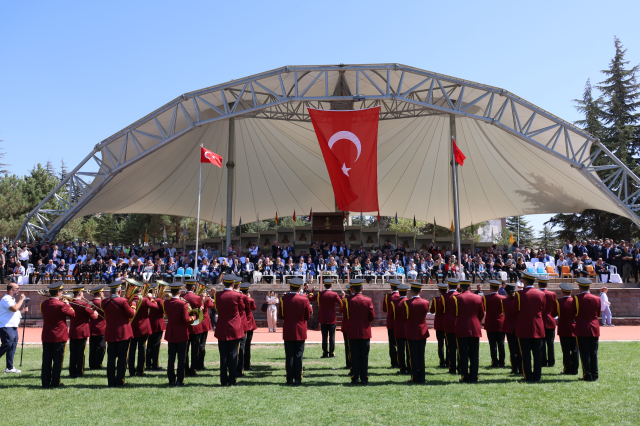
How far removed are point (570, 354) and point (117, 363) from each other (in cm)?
788

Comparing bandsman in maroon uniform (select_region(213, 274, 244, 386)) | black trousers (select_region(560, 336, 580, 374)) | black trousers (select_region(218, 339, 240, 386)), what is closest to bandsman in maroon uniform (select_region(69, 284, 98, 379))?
bandsman in maroon uniform (select_region(213, 274, 244, 386))

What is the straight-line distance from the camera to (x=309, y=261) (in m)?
20.8

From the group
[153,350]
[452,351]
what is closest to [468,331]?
[452,351]

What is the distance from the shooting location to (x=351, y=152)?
19703mm

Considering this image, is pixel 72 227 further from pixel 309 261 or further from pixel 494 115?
pixel 494 115

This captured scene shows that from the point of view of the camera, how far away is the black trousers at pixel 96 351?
9227mm

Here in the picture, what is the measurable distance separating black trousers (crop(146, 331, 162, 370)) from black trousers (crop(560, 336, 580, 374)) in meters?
7.57

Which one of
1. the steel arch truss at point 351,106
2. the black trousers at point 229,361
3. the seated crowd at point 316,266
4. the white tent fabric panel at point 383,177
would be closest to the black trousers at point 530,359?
the black trousers at point 229,361

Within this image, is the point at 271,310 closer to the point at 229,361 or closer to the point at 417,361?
the point at 229,361

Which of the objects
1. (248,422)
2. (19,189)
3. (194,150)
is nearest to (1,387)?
(248,422)

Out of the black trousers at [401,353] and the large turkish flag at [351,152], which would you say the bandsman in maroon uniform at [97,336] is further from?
the large turkish flag at [351,152]

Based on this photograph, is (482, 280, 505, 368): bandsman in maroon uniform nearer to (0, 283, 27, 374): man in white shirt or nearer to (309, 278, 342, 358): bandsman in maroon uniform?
(309, 278, 342, 358): bandsman in maroon uniform

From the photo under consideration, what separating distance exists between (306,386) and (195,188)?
70.5 feet

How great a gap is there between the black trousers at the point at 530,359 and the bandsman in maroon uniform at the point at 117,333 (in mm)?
6571
